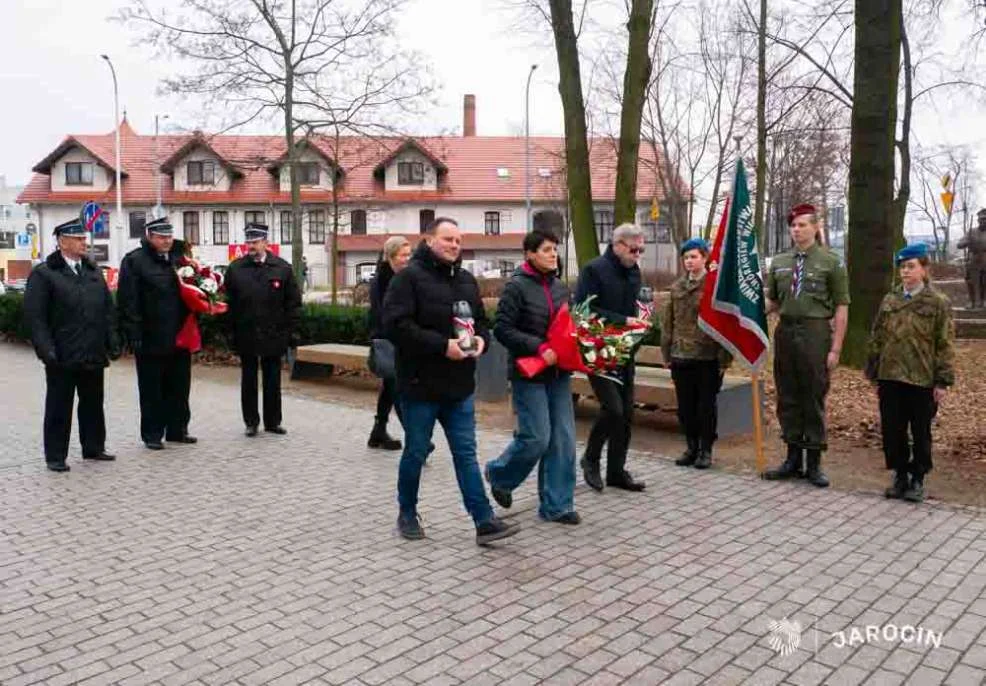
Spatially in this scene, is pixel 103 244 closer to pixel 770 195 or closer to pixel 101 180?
pixel 101 180

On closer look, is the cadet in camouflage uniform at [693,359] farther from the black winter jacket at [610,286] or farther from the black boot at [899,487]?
the black boot at [899,487]

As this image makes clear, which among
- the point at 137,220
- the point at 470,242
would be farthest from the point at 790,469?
the point at 137,220

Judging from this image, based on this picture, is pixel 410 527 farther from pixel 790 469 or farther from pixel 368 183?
pixel 368 183

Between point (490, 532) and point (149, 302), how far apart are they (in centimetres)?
471

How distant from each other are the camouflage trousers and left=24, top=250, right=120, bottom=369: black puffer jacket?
5.63m

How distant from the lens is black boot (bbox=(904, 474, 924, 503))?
693 cm

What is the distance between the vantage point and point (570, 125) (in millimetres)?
14469

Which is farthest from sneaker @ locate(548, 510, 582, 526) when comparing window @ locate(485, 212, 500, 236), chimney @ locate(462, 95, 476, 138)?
chimney @ locate(462, 95, 476, 138)

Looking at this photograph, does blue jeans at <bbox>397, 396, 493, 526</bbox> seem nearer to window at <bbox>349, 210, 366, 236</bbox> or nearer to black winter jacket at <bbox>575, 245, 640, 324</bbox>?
black winter jacket at <bbox>575, 245, 640, 324</bbox>

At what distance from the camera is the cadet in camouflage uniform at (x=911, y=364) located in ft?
22.1

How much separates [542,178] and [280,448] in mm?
48050

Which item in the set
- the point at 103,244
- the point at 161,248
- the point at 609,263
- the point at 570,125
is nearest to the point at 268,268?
the point at 161,248

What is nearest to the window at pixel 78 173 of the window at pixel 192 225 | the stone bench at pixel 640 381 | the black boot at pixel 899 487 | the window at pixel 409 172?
the window at pixel 192 225

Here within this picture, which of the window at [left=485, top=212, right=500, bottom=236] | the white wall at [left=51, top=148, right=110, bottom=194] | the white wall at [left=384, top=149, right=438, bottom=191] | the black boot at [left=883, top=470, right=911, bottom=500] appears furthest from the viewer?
the window at [left=485, top=212, right=500, bottom=236]
